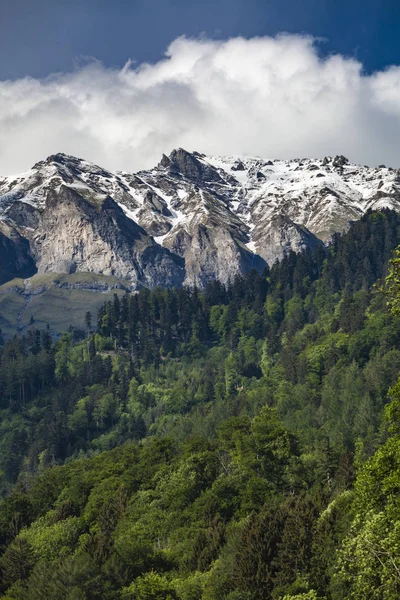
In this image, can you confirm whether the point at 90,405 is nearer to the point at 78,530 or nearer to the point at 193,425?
the point at 193,425

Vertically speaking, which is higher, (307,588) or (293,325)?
(293,325)

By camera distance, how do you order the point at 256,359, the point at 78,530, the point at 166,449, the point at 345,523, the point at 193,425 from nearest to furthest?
the point at 345,523 → the point at 78,530 → the point at 166,449 → the point at 193,425 → the point at 256,359

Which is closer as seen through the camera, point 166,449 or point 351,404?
point 166,449

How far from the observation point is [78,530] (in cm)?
8450

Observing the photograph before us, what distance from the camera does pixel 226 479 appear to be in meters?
80.4

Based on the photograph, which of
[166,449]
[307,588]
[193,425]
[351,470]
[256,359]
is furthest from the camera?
[256,359]

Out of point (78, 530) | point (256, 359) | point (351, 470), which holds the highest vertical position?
point (256, 359)

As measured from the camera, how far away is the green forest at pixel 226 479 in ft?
160

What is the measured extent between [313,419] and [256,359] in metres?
71.3

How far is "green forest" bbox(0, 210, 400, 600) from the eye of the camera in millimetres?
48750

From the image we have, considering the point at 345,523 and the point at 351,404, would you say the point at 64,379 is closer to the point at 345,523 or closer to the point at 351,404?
the point at 351,404

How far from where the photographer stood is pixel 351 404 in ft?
376

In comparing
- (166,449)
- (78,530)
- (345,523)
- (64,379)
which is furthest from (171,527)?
(64,379)

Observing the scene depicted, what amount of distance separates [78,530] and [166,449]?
17.6 m
